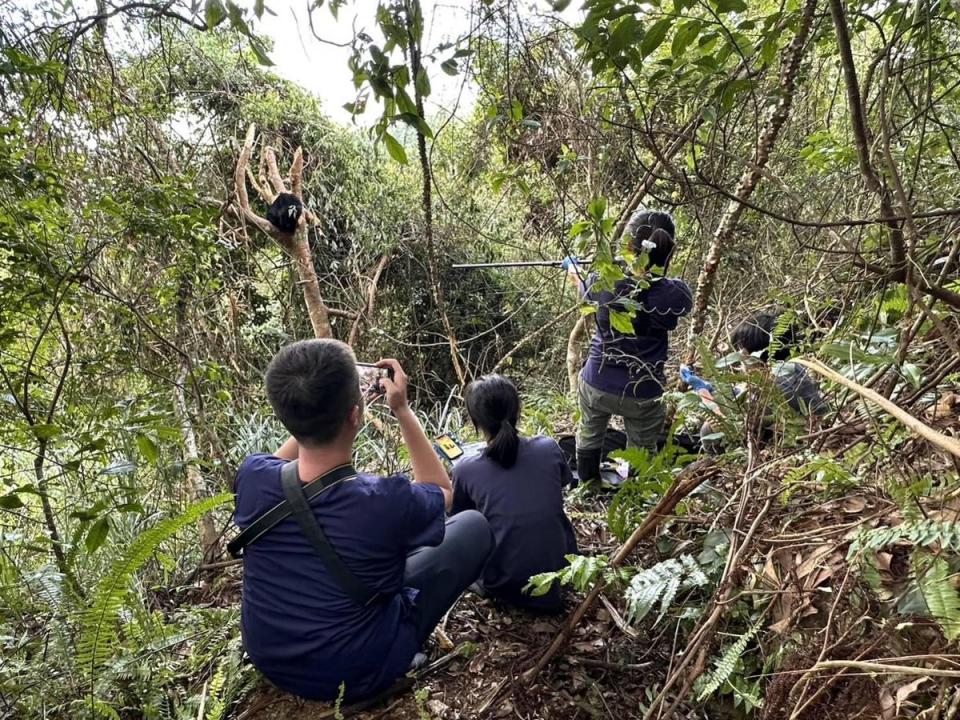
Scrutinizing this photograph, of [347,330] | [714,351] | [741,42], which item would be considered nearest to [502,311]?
[347,330]

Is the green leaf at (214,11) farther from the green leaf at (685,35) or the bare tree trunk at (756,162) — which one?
the bare tree trunk at (756,162)

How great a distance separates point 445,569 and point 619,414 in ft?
5.32

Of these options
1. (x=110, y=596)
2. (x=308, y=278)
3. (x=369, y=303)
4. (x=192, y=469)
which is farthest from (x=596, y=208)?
(x=369, y=303)

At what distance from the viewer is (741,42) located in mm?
1650

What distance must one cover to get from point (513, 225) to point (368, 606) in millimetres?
6168

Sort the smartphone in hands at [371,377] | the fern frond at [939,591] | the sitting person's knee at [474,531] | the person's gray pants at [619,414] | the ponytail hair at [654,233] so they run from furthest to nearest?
the person's gray pants at [619,414] → the ponytail hair at [654,233] → the smartphone in hands at [371,377] → the sitting person's knee at [474,531] → the fern frond at [939,591]

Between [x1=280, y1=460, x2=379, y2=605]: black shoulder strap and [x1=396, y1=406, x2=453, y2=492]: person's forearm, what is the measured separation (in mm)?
507

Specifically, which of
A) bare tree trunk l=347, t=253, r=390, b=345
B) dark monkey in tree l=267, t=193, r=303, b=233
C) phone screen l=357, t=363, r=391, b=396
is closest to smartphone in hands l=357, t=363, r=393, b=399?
phone screen l=357, t=363, r=391, b=396

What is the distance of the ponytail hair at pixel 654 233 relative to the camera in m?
2.88

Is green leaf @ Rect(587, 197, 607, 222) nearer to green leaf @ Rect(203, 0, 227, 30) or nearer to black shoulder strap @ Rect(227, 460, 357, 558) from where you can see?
green leaf @ Rect(203, 0, 227, 30)

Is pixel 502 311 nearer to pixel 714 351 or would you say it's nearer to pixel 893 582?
pixel 714 351

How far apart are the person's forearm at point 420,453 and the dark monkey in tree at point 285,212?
3.24 meters

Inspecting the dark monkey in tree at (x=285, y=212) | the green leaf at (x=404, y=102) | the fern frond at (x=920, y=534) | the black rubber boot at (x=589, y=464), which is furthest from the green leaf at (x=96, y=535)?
the dark monkey in tree at (x=285, y=212)

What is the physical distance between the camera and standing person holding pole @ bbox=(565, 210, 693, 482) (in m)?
3.00
